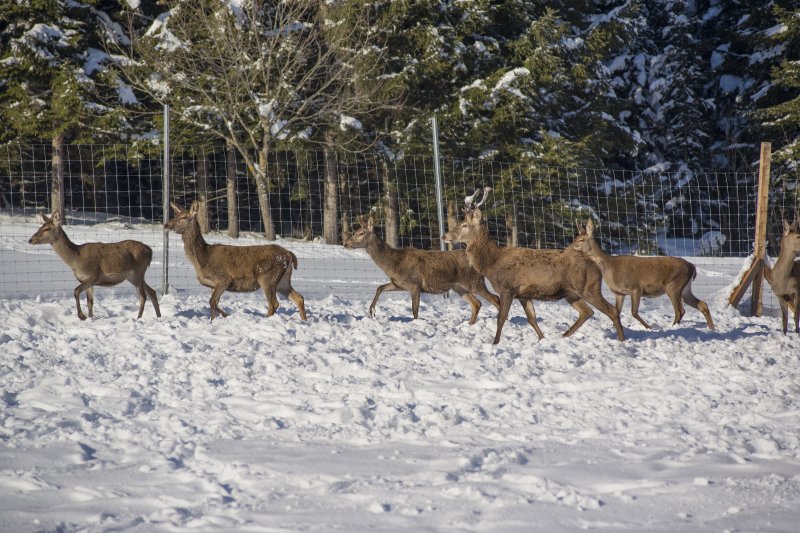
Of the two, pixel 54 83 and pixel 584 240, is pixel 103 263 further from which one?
pixel 54 83

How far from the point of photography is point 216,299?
9.18m

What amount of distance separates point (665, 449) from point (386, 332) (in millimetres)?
3844

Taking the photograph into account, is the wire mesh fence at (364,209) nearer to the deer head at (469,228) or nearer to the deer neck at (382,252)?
the deer neck at (382,252)

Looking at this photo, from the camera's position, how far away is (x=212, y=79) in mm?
23375

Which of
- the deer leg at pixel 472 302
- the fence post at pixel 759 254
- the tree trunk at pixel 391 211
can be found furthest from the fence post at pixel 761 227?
the tree trunk at pixel 391 211

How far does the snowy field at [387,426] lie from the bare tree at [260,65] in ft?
46.8

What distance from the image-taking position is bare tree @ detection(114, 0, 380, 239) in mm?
22516

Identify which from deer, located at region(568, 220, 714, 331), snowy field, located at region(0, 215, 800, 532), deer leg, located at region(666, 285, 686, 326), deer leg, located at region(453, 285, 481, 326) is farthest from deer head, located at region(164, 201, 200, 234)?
deer leg, located at region(666, 285, 686, 326)

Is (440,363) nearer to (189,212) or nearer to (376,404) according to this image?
(376,404)

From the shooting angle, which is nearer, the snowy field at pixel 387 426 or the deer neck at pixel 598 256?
the snowy field at pixel 387 426

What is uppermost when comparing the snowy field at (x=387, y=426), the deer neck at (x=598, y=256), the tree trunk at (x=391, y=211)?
the tree trunk at (x=391, y=211)

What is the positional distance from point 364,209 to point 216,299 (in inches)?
698

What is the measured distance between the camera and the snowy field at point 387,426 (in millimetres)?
3883

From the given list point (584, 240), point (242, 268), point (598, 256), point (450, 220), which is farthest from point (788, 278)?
point (450, 220)
